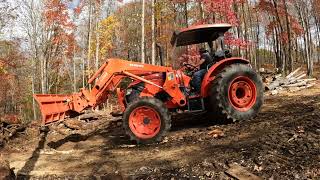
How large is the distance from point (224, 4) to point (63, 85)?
127 ft

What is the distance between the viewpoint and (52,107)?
8312 millimetres

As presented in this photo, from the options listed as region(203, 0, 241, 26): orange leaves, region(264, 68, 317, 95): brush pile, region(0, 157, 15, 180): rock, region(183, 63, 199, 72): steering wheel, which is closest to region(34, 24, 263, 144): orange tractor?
region(183, 63, 199, 72): steering wheel

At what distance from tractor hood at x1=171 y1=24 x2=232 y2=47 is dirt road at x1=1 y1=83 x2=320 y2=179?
2.10 metres

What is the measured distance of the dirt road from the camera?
18.6ft

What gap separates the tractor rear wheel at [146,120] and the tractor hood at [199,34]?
1.76 meters

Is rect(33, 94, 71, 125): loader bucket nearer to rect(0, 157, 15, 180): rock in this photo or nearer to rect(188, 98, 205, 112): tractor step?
rect(0, 157, 15, 180): rock

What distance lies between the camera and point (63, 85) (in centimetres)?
5619

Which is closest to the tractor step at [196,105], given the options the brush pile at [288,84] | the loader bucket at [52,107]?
the loader bucket at [52,107]

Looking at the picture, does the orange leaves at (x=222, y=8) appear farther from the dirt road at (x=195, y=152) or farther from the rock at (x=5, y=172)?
the rock at (x=5, y=172)

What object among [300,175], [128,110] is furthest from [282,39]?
[300,175]

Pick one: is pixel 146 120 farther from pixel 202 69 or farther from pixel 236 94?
pixel 236 94

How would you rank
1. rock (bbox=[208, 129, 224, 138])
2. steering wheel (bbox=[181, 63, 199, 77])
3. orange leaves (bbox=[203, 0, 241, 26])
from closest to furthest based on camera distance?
rock (bbox=[208, 129, 224, 138]) < steering wheel (bbox=[181, 63, 199, 77]) < orange leaves (bbox=[203, 0, 241, 26])

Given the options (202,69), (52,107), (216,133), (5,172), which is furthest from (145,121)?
(5,172)

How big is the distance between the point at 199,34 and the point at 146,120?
8.35 ft
